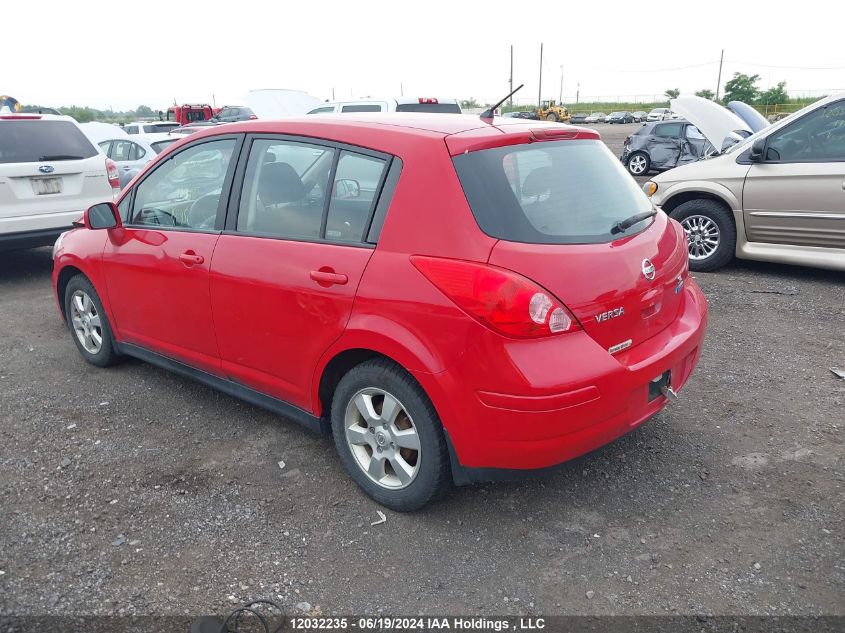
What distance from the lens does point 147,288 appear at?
155 inches

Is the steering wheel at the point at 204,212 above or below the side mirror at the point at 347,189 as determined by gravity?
below

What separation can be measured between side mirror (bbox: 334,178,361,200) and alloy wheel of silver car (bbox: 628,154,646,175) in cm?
1678

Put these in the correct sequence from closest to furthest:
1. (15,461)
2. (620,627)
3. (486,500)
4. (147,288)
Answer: (620,627)
(486,500)
(15,461)
(147,288)

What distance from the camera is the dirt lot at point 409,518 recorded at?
2.53 m

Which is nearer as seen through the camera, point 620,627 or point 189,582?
point 620,627

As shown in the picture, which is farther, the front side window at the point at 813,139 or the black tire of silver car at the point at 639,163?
the black tire of silver car at the point at 639,163

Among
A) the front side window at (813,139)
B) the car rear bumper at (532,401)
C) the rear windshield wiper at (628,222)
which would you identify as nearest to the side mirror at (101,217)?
the car rear bumper at (532,401)

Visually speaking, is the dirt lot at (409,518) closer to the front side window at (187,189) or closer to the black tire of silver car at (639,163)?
the front side window at (187,189)

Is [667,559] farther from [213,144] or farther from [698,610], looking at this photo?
[213,144]

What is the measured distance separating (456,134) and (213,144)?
155 centimetres

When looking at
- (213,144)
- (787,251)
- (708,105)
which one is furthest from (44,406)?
(708,105)

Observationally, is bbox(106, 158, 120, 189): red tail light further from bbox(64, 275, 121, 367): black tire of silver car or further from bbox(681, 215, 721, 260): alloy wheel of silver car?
bbox(681, 215, 721, 260): alloy wheel of silver car

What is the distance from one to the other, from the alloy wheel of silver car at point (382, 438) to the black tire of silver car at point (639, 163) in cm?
1672

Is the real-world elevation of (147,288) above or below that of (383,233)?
below
